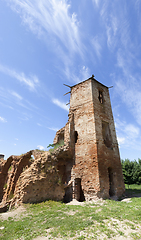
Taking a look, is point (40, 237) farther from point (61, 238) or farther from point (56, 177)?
point (56, 177)

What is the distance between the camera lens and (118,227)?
4.62 meters

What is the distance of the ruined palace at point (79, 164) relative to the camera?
8.80 meters

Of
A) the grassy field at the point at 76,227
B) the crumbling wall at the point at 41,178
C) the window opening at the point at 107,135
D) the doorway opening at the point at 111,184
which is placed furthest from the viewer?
the window opening at the point at 107,135

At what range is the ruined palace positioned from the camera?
8805mm

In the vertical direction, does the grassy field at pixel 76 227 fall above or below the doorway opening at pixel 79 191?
below

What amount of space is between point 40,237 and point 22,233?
75 cm

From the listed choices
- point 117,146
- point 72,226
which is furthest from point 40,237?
point 117,146

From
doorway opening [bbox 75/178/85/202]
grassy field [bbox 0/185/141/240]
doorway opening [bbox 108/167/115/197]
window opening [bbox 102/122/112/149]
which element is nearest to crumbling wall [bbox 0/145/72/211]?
doorway opening [bbox 75/178/85/202]

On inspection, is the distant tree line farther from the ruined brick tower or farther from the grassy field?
the grassy field

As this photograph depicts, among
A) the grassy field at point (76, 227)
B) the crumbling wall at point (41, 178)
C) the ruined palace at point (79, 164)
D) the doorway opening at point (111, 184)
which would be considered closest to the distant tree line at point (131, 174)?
the ruined palace at point (79, 164)

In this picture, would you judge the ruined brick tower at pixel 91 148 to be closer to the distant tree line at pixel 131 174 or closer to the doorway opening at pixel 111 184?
the doorway opening at pixel 111 184

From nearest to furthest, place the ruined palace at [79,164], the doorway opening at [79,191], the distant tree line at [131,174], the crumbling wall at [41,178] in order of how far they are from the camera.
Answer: the crumbling wall at [41,178], the ruined palace at [79,164], the doorway opening at [79,191], the distant tree line at [131,174]

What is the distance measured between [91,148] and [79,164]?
1698mm

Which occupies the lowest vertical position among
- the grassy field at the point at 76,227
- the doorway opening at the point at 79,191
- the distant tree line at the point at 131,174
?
the grassy field at the point at 76,227
